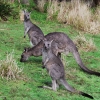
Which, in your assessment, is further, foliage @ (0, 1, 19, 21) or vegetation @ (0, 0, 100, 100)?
foliage @ (0, 1, 19, 21)

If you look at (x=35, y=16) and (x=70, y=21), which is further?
(x=35, y=16)

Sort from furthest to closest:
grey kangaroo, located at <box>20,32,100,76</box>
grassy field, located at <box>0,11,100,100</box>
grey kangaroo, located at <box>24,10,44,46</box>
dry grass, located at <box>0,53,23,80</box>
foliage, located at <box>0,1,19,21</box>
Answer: foliage, located at <box>0,1,19,21</box>
grey kangaroo, located at <box>24,10,44,46</box>
grey kangaroo, located at <box>20,32,100,76</box>
dry grass, located at <box>0,53,23,80</box>
grassy field, located at <box>0,11,100,100</box>

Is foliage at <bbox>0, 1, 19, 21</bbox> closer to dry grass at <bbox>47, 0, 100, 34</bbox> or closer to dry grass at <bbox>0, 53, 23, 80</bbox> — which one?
dry grass at <bbox>47, 0, 100, 34</bbox>

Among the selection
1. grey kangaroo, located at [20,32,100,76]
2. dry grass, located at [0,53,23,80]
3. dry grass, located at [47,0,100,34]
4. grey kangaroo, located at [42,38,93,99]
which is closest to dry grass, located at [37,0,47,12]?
dry grass, located at [47,0,100,34]

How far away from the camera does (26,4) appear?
63.8 feet

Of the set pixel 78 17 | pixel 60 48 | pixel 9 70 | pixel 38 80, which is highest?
pixel 78 17

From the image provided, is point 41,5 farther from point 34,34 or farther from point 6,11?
point 34,34

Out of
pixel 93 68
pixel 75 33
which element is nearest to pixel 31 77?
pixel 93 68

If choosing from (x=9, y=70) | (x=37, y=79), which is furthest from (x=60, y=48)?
(x=9, y=70)

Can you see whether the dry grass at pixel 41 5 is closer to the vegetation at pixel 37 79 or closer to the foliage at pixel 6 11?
the foliage at pixel 6 11

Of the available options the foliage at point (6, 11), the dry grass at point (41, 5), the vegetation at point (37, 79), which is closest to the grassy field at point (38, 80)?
the vegetation at point (37, 79)

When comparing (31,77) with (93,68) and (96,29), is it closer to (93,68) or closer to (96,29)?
(93,68)

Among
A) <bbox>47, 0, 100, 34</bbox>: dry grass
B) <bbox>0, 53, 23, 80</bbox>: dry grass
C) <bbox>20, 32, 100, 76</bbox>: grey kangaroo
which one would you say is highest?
<bbox>47, 0, 100, 34</bbox>: dry grass

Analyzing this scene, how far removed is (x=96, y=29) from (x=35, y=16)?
11.5 feet
